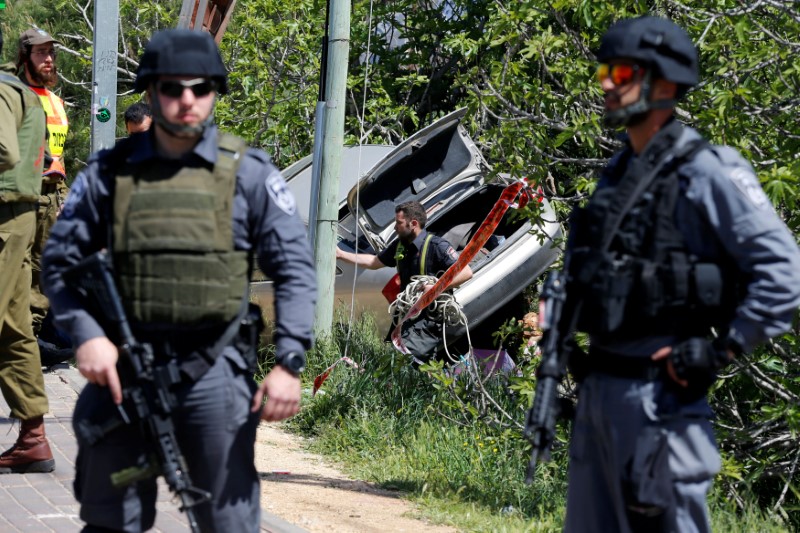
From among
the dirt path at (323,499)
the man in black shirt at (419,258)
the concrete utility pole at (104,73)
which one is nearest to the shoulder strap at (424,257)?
the man in black shirt at (419,258)

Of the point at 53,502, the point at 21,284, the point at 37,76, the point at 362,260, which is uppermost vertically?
the point at 37,76

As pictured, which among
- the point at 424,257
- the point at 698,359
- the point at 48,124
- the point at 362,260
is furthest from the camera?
the point at 362,260

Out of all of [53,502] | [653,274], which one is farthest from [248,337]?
[53,502]

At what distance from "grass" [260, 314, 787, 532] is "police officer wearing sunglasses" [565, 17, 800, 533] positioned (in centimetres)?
213

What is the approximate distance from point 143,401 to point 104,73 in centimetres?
602

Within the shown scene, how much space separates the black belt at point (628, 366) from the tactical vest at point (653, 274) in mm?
68

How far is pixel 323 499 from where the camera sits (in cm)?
617

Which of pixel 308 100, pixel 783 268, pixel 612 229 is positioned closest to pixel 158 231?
pixel 612 229

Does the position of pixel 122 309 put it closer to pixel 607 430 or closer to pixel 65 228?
pixel 65 228

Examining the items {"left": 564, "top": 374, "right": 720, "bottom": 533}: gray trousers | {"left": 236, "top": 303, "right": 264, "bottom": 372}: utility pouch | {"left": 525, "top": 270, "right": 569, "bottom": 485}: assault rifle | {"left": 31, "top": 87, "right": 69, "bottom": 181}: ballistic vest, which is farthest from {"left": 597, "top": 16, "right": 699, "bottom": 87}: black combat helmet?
{"left": 31, "top": 87, "right": 69, "bottom": 181}: ballistic vest

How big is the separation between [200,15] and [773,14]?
13.3 ft

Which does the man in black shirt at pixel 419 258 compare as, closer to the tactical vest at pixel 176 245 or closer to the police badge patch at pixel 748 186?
the tactical vest at pixel 176 245

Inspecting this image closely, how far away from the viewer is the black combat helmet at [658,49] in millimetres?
3336

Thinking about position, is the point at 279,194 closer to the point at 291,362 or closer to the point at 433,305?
the point at 291,362
